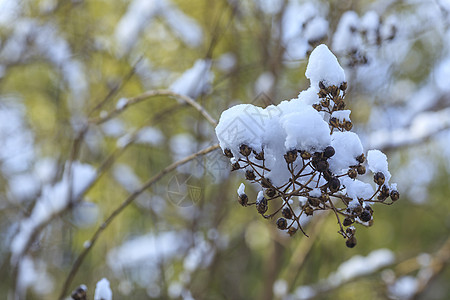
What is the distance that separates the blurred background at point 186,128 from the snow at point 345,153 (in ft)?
2.28

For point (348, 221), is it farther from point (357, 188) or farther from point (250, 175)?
point (250, 175)

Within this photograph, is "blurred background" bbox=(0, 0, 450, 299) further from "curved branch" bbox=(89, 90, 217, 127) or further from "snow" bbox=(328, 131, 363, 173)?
"snow" bbox=(328, 131, 363, 173)

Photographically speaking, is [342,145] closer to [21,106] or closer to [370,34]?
[370,34]

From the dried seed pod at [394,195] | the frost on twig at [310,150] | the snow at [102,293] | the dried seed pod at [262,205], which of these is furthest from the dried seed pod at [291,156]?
the snow at [102,293]

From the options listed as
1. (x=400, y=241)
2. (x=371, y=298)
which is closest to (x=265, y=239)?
(x=371, y=298)

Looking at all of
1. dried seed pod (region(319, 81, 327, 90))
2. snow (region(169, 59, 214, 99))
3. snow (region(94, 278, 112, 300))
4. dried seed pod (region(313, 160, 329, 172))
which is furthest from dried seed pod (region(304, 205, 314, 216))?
snow (region(169, 59, 214, 99))

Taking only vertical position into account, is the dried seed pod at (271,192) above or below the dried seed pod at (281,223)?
above

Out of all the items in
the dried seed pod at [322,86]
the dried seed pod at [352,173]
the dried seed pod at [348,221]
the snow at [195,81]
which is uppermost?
the snow at [195,81]

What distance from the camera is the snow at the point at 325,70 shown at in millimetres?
884

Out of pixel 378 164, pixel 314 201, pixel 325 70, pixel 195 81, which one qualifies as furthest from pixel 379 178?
pixel 195 81

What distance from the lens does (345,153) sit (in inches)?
32.2

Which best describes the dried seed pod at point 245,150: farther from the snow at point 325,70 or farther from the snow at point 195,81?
the snow at point 195,81

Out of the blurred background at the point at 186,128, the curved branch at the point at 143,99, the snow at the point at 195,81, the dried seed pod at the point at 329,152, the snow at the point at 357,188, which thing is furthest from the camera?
the blurred background at the point at 186,128

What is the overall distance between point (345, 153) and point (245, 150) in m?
0.19
